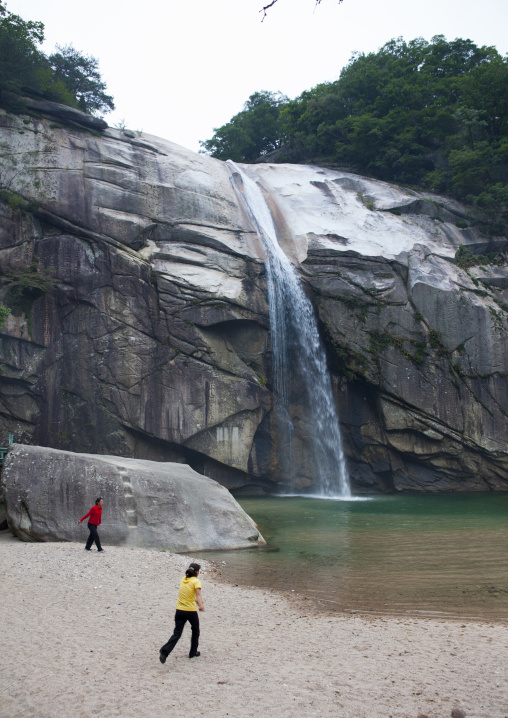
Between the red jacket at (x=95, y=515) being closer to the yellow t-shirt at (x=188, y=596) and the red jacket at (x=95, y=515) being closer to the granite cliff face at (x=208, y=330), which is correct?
the yellow t-shirt at (x=188, y=596)

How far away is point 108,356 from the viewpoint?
76.4ft

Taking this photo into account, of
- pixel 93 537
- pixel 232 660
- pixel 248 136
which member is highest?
pixel 248 136

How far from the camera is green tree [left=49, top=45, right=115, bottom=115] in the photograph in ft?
130

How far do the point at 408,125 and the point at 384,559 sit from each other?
33.2m

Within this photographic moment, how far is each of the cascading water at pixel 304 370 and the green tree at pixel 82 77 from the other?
891 inches

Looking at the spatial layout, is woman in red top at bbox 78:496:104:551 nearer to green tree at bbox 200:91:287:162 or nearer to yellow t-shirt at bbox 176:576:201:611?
yellow t-shirt at bbox 176:576:201:611

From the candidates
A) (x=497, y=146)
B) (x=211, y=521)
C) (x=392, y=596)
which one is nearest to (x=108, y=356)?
(x=211, y=521)

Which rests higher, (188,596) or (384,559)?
(188,596)

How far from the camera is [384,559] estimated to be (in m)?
12.3

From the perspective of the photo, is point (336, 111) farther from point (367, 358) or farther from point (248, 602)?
point (248, 602)

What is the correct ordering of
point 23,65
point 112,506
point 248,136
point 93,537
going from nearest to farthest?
point 93,537 < point 112,506 < point 23,65 < point 248,136

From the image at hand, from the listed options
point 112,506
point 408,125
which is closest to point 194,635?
point 112,506

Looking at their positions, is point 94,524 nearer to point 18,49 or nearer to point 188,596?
point 188,596

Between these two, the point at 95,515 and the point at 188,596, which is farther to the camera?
the point at 95,515
